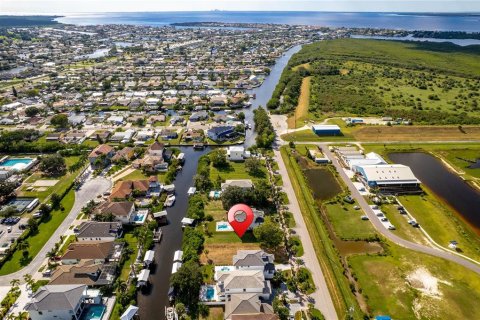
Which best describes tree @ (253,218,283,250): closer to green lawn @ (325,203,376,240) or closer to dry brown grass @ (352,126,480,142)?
green lawn @ (325,203,376,240)

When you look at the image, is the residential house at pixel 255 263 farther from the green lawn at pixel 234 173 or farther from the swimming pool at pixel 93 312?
the green lawn at pixel 234 173

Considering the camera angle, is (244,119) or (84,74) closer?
(244,119)

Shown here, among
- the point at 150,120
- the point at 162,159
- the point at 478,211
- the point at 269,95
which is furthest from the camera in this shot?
the point at 269,95

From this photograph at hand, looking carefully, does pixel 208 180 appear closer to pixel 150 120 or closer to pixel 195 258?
pixel 195 258

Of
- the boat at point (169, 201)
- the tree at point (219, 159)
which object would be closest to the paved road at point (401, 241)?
the tree at point (219, 159)

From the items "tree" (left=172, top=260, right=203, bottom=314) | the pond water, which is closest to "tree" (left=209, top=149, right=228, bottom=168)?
the pond water

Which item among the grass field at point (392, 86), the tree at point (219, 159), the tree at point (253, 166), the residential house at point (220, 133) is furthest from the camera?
the grass field at point (392, 86)

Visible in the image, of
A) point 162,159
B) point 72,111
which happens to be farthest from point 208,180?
point 72,111
